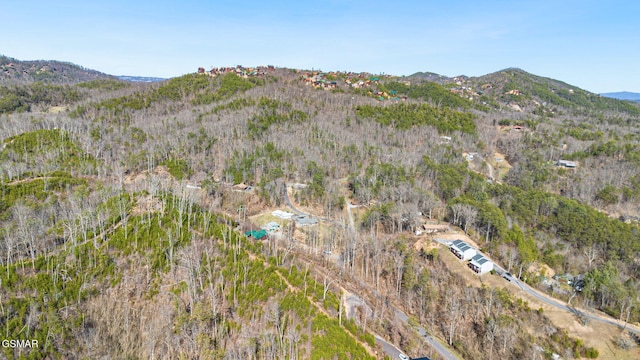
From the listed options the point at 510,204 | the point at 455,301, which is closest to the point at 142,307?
the point at 455,301

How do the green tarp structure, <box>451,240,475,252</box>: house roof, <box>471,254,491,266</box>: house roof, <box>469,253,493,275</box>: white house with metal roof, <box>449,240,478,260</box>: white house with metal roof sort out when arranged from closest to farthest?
<box>469,253,493,275</box>: white house with metal roof → <box>471,254,491,266</box>: house roof → <box>449,240,478,260</box>: white house with metal roof → <box>451,240,475,252</box>: house roof → the green tarp structure

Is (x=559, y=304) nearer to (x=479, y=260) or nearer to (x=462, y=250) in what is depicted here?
(x=479, y=260)

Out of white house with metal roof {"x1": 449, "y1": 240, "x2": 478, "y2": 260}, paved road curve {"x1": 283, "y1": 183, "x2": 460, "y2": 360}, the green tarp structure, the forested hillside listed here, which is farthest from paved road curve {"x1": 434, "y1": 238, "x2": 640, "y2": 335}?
the green tarp structure

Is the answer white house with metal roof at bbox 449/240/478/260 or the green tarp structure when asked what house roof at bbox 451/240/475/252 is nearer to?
white house with metal roof at bbox 449/240/478/260

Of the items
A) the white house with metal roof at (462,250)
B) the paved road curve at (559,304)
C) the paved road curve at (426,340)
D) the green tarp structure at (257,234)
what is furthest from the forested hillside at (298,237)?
the green tarp structure at (257,234)

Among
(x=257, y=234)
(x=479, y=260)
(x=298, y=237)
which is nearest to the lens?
(x=479, y=260)

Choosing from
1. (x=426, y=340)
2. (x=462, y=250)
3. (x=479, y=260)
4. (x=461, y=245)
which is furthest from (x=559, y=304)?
(x=426, y=340)

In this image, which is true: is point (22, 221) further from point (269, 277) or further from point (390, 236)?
point (390, 236)
